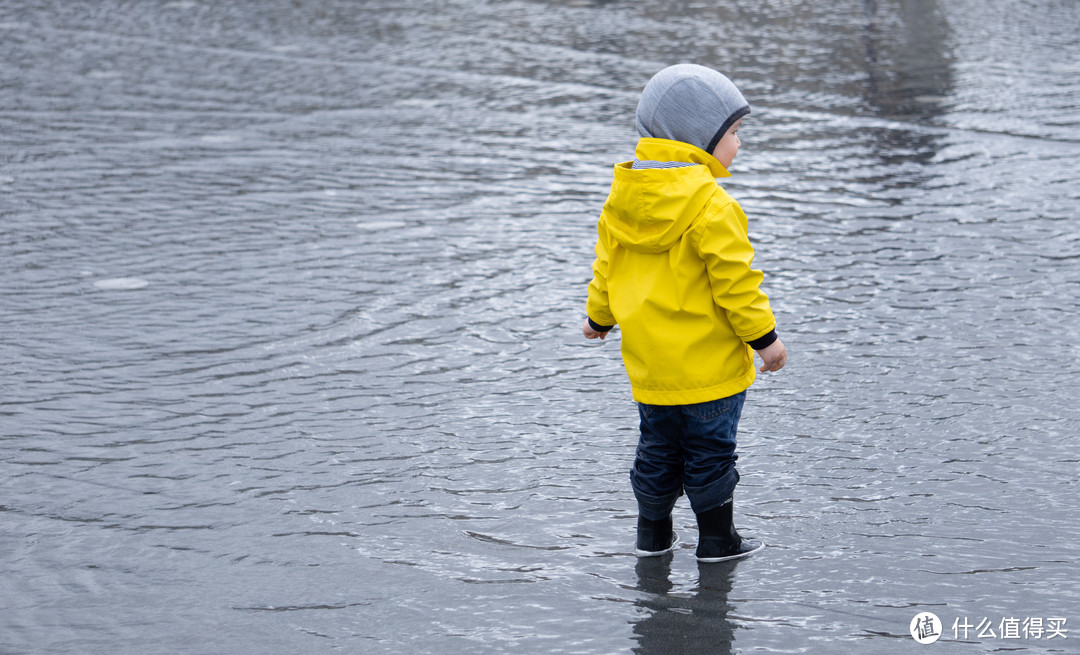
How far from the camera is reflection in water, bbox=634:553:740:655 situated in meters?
2.64

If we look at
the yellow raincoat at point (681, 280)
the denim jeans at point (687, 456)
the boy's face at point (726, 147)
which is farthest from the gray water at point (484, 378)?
the boy's face at point (726, 147)

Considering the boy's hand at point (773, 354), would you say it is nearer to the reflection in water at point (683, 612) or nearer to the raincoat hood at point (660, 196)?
the raincoat hood at point (660, 196)

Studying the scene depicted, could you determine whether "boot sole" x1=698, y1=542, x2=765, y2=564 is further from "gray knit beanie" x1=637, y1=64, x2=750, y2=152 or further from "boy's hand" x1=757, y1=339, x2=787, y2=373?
"gray knit beanie" x1=637, y1=64, x2=750, y2=152

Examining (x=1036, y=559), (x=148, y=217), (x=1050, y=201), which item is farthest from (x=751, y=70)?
(x=1036, y=559)

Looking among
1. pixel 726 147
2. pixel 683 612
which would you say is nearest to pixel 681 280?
pixel 726 147

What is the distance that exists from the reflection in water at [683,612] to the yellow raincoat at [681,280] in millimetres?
437

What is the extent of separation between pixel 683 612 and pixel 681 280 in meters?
0.75

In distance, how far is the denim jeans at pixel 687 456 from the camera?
2.84 metres

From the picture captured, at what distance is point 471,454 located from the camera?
356cm

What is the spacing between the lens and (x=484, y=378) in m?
4.08

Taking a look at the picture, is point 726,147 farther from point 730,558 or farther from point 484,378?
point 484,378

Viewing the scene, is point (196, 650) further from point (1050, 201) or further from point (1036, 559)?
point (1050, 201)

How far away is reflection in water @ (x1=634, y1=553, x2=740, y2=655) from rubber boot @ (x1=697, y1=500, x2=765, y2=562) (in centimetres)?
2

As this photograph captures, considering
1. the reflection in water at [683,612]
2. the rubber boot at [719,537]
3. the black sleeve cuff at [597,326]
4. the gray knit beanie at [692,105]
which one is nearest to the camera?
the reflection in water at [683,612]
